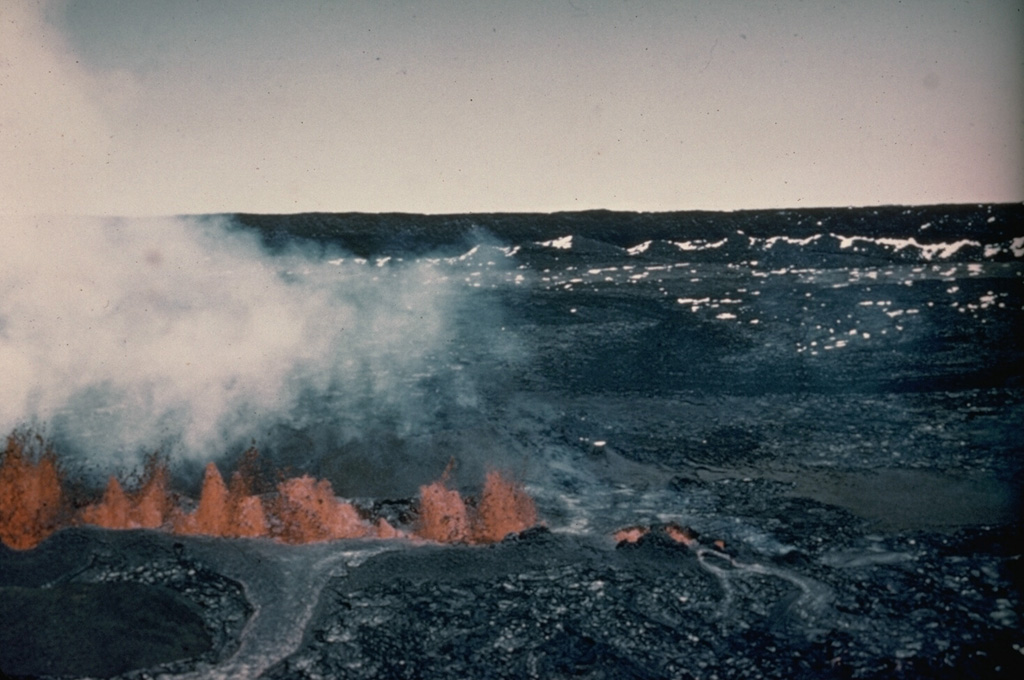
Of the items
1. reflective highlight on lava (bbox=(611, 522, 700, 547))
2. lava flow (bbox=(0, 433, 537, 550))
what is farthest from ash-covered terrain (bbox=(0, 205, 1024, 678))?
lava flow (bbox=(0, 433, 537, 550))

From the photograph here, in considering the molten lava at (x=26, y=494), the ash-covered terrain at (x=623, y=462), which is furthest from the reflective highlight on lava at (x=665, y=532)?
the molten lava at (x=26, y=494)

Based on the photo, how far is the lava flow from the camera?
155 inches

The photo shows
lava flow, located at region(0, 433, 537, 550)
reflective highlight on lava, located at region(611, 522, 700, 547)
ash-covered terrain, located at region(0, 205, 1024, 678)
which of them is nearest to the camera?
ash-covered terrain, located at region(0, 205, 1024, 678)

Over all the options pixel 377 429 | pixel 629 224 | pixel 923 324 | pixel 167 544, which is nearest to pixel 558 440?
pixel 377 429

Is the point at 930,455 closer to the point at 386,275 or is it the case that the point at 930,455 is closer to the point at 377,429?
the point at 377,429

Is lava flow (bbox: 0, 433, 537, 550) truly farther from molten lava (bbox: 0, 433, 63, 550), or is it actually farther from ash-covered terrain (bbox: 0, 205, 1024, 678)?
ash-covered terrain (bbox: 0, 205, 1024, 678)

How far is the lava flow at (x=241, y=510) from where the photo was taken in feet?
12.9

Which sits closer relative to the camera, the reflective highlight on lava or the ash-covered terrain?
the ash-covered terrain

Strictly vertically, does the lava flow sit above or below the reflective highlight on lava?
above

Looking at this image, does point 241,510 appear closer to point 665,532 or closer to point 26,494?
point 26,494

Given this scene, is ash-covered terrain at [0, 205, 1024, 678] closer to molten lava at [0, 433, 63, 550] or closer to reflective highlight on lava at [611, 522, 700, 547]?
reflective highlight on lava at [611, 522, 700, 547]

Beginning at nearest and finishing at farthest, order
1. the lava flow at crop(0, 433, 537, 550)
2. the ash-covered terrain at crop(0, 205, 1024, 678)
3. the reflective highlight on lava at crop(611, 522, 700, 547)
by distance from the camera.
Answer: the ash-covered terrain at crop(0, 205, 1024, 678) < the reflective highlight on lava at crop(611, 522, 700, 547) < the lava flow at crop(0, 433, 537, 550)

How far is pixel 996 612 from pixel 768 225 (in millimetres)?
4006

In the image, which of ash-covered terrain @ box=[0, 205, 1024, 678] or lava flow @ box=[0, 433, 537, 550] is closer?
ash-covered terrain @ box=[0, 205, 1024, 678]
